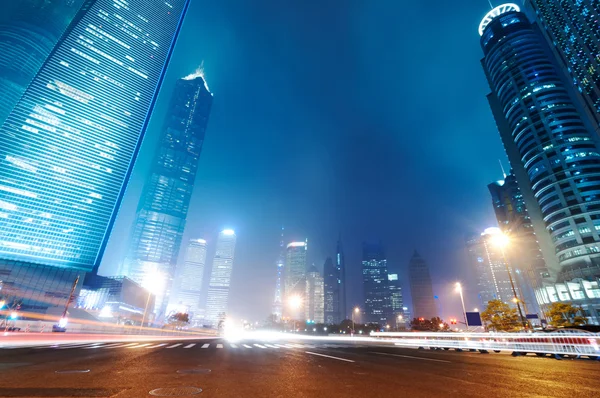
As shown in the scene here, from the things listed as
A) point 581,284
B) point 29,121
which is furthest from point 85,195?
point 581,284

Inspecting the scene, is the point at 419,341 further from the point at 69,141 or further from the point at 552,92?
the point at 69,141

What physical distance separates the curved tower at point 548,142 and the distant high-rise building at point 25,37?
718 ft

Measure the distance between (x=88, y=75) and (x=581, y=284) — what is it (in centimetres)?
20862

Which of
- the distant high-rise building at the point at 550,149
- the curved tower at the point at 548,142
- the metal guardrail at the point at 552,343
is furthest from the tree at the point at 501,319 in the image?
the metal guardrail at the point at 552,343

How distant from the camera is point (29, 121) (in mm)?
111250

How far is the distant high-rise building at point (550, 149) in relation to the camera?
281 feet

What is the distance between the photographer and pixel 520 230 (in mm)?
154500

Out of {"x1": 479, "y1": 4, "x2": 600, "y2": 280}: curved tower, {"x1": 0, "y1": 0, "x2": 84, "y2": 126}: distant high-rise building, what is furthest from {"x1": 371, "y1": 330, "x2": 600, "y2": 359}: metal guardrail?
{"x1": 0, "y1": 0, "x2": 84, "y2": 126}: distant high-rise building

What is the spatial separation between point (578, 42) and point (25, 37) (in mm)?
234022

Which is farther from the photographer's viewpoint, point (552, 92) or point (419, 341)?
point (552, 92)

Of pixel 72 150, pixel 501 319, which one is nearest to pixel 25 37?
pixel 72 150

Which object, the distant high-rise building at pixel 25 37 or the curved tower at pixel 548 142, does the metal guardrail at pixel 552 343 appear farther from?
the distant high-rise building at pixel 25 37

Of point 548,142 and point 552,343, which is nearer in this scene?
point 552,343

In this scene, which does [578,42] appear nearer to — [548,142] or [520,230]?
[548,142]
